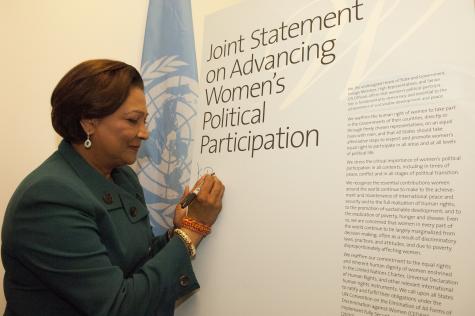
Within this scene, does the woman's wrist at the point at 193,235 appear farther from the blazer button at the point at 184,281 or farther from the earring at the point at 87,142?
the earring at the point at 87,142

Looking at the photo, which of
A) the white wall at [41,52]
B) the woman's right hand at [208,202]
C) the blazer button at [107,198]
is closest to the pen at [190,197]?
the woman's right hand at [208,202]

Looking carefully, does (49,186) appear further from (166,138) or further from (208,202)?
(166,138)

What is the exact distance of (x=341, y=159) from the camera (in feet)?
3.10

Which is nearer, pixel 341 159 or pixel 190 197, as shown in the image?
pixel 341 159

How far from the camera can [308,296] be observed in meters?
0.96

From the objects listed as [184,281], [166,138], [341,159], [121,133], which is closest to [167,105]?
[166,138]

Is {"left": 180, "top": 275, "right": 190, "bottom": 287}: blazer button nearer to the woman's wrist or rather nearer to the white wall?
the woman's wrist

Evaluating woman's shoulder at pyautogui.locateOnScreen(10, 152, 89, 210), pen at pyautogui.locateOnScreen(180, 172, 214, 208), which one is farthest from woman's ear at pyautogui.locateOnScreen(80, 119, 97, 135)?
pen at pyautogui.locateOnScreen(180, 172, 214, 208)

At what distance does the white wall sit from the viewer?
6.00 feet

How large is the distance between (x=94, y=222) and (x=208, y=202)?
1.12 feet

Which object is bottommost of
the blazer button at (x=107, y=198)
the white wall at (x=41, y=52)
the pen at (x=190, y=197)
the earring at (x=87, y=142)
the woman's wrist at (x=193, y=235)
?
the woman's wrist at (x=193, y=235)

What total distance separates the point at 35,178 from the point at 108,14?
3.90 ft

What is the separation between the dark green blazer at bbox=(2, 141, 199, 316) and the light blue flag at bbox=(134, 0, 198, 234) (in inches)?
15.4

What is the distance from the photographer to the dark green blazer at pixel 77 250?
34.2 inches
